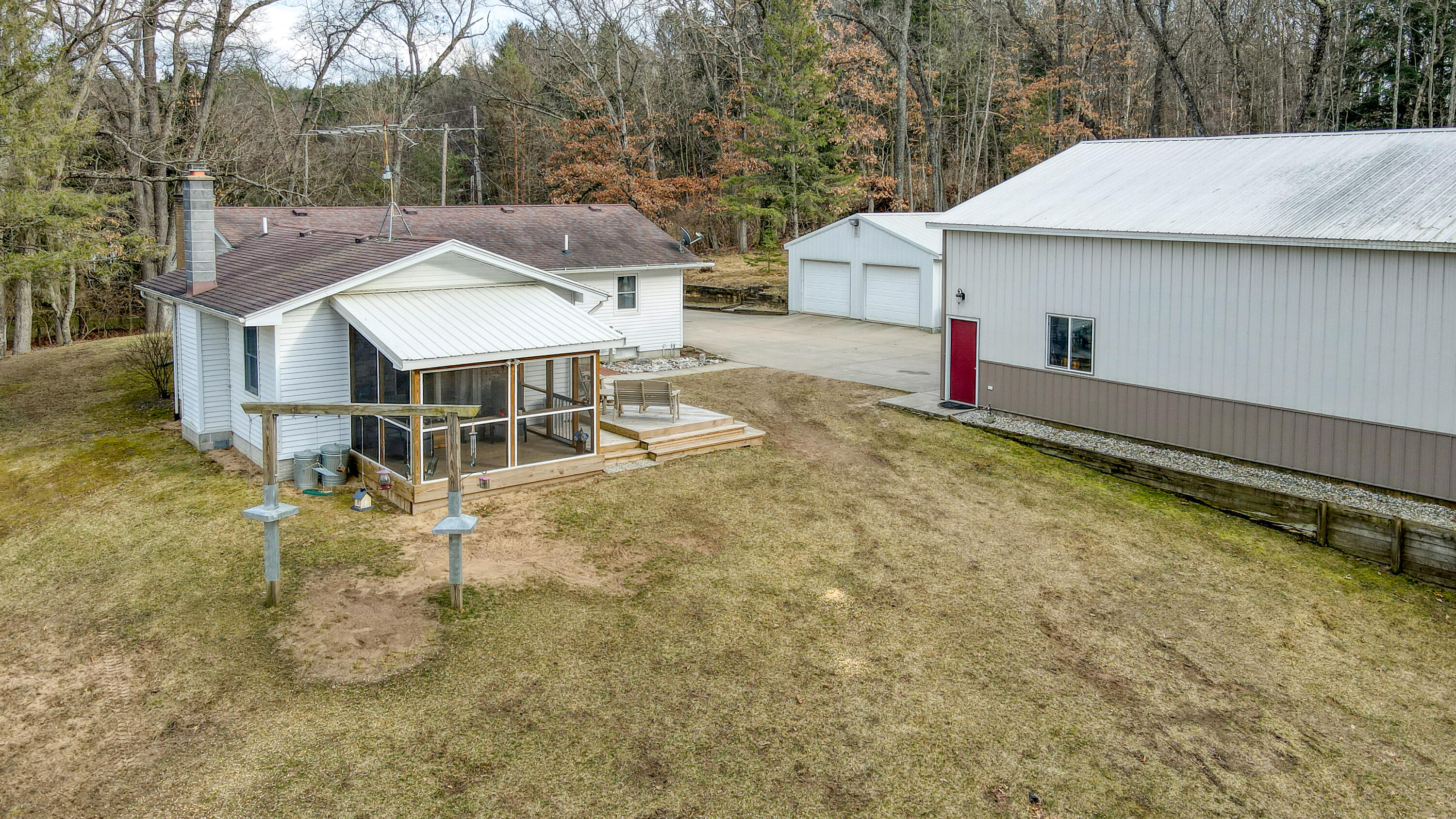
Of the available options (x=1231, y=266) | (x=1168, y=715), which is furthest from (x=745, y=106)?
(x=1168, y=715)

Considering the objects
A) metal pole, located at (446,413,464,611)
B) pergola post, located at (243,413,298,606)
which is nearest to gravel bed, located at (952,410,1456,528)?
metal pole, located at (446,413,464,611)

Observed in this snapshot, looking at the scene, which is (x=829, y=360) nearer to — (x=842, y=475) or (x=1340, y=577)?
(x=842, y=475)

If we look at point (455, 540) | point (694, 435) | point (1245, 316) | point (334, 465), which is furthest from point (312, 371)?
point (1245, 316)

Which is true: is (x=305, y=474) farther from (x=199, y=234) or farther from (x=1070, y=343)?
(x=1070, y=343)

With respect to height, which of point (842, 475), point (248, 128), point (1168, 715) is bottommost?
point (1168, 715)

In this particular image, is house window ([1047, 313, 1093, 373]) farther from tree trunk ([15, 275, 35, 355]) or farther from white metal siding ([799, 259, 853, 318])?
tree trunk ([15, 275, 35, 355])

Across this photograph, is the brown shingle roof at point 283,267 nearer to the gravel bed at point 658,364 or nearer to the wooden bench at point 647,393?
the wooden bench at point 647,393

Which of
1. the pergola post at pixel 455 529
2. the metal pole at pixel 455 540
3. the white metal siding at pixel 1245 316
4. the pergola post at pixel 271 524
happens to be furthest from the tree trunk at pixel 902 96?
the pergola post at pixel 271 524
